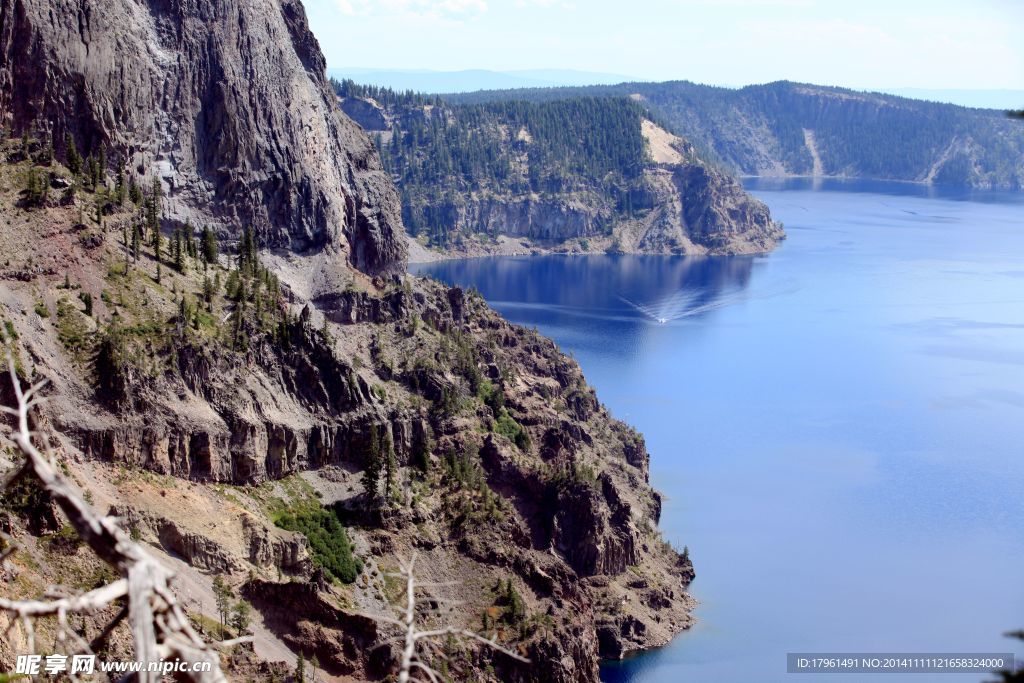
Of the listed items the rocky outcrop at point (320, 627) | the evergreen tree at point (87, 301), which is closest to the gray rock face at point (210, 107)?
the evergreen tree at point (87, 301)

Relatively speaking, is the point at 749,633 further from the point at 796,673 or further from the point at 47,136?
the point at 47,136

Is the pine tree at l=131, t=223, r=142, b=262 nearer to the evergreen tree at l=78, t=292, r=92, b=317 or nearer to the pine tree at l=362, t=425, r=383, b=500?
the evergreen tree at l=78, t=292, r=92, b=317

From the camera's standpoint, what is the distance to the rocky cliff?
8312 cm

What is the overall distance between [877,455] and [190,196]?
285ft

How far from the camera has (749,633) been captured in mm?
100938

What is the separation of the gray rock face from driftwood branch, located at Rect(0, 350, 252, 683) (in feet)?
321

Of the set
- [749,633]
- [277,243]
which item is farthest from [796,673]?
[277,243]

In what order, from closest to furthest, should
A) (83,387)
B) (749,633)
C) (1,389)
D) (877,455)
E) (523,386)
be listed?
1. (1,389)
2. (83,387)
3. (749,633)
4. (523,386)
5. (877,455)

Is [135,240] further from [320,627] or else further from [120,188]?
Answer: [320,627]

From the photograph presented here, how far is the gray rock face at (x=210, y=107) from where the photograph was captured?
10350 cm

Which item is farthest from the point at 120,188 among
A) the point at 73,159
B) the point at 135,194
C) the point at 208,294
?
the point at 208,294

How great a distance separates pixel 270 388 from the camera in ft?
324

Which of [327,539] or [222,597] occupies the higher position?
[222,597]

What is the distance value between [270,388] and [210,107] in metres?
34.1
